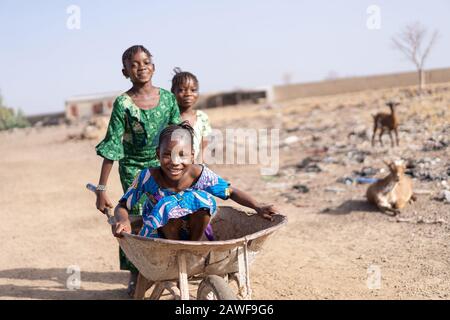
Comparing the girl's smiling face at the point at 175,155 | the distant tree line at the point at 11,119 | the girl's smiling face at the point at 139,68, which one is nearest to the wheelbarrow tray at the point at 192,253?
the girl's smiling face at the point at 175,155

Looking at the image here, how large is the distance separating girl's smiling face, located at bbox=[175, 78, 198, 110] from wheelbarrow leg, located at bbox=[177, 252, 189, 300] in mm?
2023

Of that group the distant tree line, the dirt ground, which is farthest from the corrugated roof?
the dirt ground

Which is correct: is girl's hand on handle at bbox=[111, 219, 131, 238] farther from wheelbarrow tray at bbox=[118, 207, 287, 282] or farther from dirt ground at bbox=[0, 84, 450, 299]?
dirt ground at bbox=[0, 84, 450, 299]

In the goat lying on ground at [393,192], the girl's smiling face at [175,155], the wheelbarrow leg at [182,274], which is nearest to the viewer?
the wheelbarrow leg at [182,274]

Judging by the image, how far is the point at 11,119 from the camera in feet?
106

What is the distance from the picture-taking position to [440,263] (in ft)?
15.9

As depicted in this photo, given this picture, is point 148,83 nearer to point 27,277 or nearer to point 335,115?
point 27,277

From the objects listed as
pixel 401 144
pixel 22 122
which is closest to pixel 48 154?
pixel 401 144

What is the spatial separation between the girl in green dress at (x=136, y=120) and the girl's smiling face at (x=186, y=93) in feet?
1.82

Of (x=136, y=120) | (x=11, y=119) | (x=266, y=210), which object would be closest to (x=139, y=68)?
(x=136, y=120)

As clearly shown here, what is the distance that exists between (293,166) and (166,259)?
308 inches

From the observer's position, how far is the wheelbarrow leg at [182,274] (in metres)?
3.01

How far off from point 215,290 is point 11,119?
3209 cm

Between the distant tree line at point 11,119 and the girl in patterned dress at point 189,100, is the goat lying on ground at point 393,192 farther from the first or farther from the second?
the distant tree line at point 11,119
